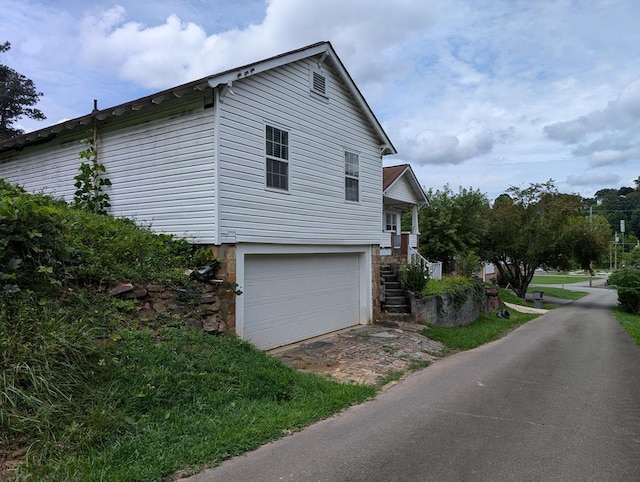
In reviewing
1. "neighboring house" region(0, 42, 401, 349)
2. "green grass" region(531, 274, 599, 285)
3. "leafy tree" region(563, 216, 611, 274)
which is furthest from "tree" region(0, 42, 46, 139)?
"green grass" region(531, 274, 599, 285)

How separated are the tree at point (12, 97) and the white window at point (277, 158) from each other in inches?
914

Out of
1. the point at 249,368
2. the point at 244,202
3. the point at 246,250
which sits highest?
the point at 244,202

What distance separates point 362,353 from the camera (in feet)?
30.9

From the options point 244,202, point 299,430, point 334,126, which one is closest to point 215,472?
point 299,430

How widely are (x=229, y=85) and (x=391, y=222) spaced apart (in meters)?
15.4

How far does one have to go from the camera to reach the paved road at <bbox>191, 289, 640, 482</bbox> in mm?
4059

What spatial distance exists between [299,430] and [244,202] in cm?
507

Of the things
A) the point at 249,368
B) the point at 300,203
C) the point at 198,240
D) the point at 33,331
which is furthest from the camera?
the point at 300,203

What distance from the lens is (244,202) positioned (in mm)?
8969

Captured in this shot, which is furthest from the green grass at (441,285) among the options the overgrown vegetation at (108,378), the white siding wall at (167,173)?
the overgrown vegetation at (108,378)

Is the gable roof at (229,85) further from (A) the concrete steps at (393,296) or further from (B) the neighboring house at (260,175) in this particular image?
(A) the concrete steps at (393,296)

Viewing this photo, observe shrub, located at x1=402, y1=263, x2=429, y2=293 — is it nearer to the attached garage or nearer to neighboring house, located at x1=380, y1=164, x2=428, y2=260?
the attached garage

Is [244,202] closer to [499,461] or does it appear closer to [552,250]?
[499,461]

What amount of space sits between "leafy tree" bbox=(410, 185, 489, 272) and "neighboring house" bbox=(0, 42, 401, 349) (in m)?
11.7
